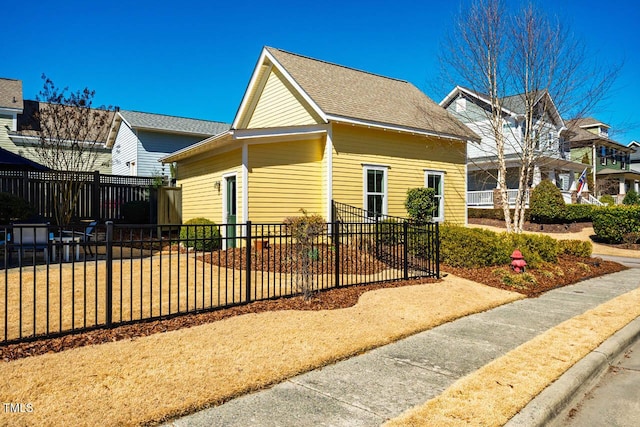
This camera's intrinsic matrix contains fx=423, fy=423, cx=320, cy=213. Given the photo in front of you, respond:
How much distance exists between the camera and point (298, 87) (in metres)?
13.8

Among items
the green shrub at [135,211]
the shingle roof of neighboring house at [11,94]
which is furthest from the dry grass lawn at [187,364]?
the shingle roof of neighboring house at [11,94]

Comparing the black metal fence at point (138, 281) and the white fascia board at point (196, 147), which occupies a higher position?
A: the white fascia board at point (196, 147)

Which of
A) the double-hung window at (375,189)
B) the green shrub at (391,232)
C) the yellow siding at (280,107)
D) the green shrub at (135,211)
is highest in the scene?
the yellow siding at (280,107)

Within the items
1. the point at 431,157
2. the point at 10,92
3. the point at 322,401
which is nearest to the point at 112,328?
the point at 322,401

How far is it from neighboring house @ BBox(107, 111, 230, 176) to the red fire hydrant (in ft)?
66.2

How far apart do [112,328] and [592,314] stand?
7.06 meters

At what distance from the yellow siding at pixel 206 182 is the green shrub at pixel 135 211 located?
1854 mm

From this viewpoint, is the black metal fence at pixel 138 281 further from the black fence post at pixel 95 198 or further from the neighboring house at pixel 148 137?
the neighboring house at pixel 148 137

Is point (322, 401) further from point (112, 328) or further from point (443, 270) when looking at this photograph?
point (443, 270)

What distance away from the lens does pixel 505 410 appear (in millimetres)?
3430

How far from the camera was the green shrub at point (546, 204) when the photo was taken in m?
22.1

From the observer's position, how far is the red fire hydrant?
9742 mm

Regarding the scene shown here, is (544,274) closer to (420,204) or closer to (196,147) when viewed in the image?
(420,204)

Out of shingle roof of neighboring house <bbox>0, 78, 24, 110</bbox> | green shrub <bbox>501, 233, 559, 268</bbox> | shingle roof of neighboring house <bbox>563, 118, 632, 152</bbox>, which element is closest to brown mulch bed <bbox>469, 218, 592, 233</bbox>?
shingle roof of neighboring house <bbox>563, 118, 632, 152</bbox>
